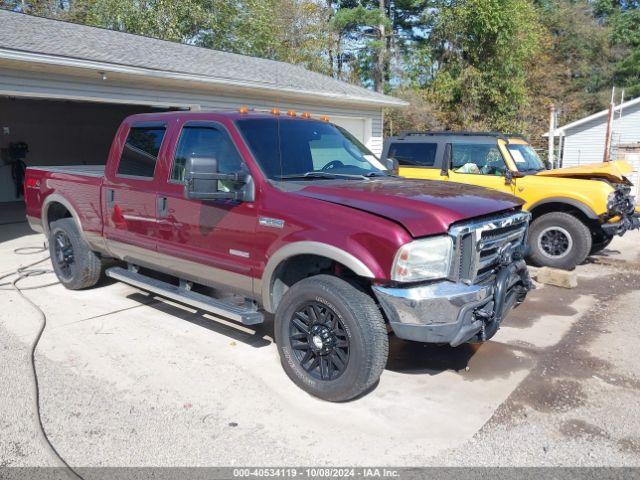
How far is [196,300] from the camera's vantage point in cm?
461

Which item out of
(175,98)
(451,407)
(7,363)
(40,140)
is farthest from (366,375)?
(40,140)

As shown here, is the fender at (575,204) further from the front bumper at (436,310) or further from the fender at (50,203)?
the fender at (50,203)

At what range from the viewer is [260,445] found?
10.7 ft

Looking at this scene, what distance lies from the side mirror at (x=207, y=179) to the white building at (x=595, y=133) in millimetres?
25569

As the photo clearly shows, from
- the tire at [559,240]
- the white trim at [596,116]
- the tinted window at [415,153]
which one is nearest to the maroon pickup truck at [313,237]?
the tire at [559,240]

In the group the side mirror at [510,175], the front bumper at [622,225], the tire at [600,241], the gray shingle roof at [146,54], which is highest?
the gray shingle roof at [146,54]

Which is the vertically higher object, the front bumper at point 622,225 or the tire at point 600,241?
the front bumper at point 622,225

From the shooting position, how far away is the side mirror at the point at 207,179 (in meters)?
3.82

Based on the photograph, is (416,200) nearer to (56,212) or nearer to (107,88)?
(56,212)

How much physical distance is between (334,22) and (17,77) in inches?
920

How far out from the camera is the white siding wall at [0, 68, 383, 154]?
29.3ft

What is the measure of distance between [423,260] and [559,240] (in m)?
5.28

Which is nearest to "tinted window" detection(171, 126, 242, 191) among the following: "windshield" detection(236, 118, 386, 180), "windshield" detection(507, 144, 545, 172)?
"windshield" detection(236, 118, 386, 180)

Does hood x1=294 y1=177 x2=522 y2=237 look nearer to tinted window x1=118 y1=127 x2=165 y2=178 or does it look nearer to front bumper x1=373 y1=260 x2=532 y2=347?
front bumper x1=373 y1=260 x2=532 y2=347
